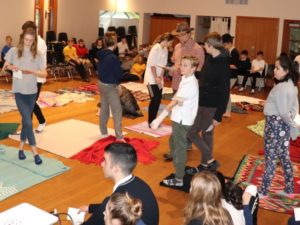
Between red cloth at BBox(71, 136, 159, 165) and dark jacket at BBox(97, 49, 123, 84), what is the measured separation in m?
0.83

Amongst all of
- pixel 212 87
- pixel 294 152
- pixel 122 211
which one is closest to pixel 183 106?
pixel 212 87

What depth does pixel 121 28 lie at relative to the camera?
13367 mm

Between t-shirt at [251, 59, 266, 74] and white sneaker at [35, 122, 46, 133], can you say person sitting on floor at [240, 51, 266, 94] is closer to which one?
t-shirt at [251, 59, 266, 74]

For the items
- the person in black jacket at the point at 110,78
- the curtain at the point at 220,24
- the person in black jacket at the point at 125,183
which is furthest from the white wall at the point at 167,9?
Result: the person in black jacket at the point at 125,183

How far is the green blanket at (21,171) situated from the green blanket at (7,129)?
555 millimetres

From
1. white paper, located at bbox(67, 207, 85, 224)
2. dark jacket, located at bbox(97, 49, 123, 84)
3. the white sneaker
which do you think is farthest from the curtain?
white paper, located at bbox(67, 207, 85, 224)

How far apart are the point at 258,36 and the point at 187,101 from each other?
8.46m

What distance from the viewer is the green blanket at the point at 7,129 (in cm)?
552

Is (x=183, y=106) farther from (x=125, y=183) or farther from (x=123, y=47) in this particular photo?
(x=123, y=47)

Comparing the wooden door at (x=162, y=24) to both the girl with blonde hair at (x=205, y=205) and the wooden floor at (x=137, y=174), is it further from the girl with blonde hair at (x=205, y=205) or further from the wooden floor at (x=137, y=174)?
the girl with blonde hair at (x=205, y=205)

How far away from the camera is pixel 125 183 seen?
234cm

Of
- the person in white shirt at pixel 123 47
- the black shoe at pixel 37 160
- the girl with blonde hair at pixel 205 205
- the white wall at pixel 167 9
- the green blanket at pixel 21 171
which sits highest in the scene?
the white wall at pixel 167 9

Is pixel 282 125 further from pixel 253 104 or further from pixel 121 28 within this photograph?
pixel 121 28

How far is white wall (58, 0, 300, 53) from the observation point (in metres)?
11.4
